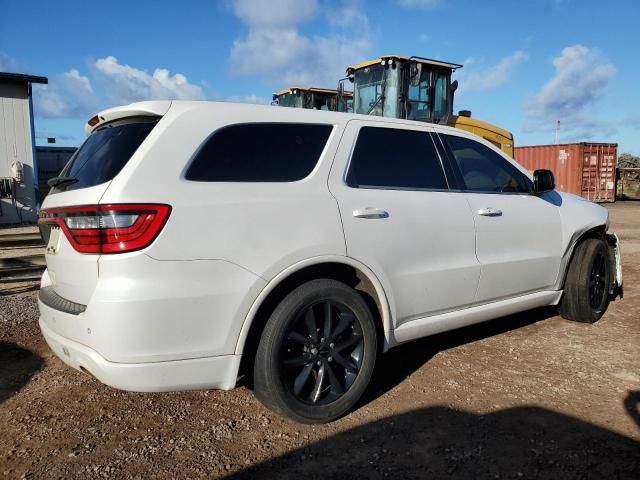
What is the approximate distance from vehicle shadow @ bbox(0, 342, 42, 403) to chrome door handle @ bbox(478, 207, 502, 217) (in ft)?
11.5

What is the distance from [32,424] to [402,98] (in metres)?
8.44

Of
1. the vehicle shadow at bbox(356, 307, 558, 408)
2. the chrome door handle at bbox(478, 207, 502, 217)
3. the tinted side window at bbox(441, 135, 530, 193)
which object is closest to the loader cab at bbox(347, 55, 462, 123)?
the vehicle shadow at bbox(356, 307, 558, 408)

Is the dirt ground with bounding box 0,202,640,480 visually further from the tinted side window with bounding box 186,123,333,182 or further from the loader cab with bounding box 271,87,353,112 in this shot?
the loader cab with bounding box 271,87,353,112

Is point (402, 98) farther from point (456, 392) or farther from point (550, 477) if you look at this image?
point (550, 477)

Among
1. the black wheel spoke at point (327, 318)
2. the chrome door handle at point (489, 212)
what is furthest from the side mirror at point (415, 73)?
the black wheel spoke at point (327, 318)

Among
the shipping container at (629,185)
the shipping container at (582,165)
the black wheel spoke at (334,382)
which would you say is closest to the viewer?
the black wheel spoke at (334,382)

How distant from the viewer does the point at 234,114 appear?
2.87 meters

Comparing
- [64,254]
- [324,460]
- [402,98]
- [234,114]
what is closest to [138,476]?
[324,460]

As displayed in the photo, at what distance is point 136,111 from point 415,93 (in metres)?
8.19

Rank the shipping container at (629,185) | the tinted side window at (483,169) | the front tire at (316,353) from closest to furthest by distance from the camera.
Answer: the front tire at (316,353), the tinted side window at (483,169), the shipping container at (629,185)

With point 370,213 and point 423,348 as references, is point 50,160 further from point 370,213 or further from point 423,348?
point 370,213

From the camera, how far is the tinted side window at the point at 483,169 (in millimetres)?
3971

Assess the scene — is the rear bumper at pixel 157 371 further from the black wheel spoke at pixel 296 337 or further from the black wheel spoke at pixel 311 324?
the black wheel spoke at pixel 311 324

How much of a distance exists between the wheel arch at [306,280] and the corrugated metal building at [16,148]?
1549cm
